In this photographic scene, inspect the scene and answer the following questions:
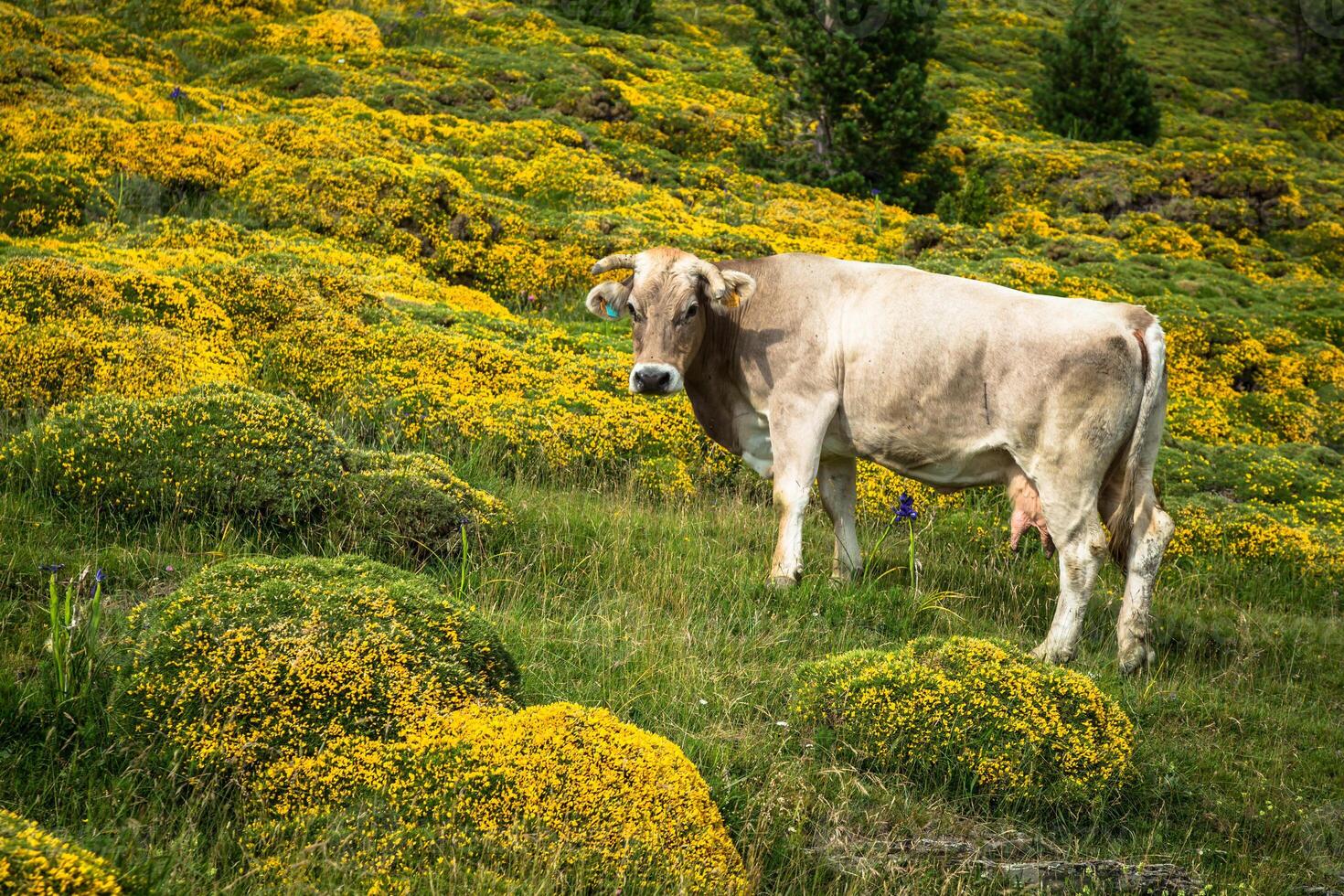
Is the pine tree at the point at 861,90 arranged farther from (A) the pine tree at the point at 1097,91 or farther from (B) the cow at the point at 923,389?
(B) the cow at the point at 923,389

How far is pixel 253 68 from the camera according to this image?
26.7 m

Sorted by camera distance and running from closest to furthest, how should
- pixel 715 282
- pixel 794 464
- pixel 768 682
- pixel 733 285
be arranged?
pixel 768 682
pixel 794 464
pixel 715 282
pixel 733 285

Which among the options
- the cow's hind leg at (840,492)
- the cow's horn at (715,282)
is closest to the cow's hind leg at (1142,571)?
the cow's hind leg at (840,492)

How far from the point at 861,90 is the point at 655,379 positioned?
62.3ft

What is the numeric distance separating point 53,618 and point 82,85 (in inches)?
745

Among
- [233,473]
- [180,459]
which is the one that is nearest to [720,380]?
[233,473]

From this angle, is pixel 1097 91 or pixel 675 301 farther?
pixel 1097 91

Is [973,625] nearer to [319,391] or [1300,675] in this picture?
[1300,675]

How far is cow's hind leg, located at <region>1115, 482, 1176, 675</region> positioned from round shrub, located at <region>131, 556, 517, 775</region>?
530 centimetres

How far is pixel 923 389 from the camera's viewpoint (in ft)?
32.2

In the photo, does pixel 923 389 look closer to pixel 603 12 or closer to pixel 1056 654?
pixel 1056 654

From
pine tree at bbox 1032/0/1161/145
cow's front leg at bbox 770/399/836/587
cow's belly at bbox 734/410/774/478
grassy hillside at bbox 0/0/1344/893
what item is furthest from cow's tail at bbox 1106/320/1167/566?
pine tree at bbox 1032/0/1161/145

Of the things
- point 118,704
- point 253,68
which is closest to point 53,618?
point 118,704

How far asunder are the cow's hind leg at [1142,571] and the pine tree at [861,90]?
1774cm
